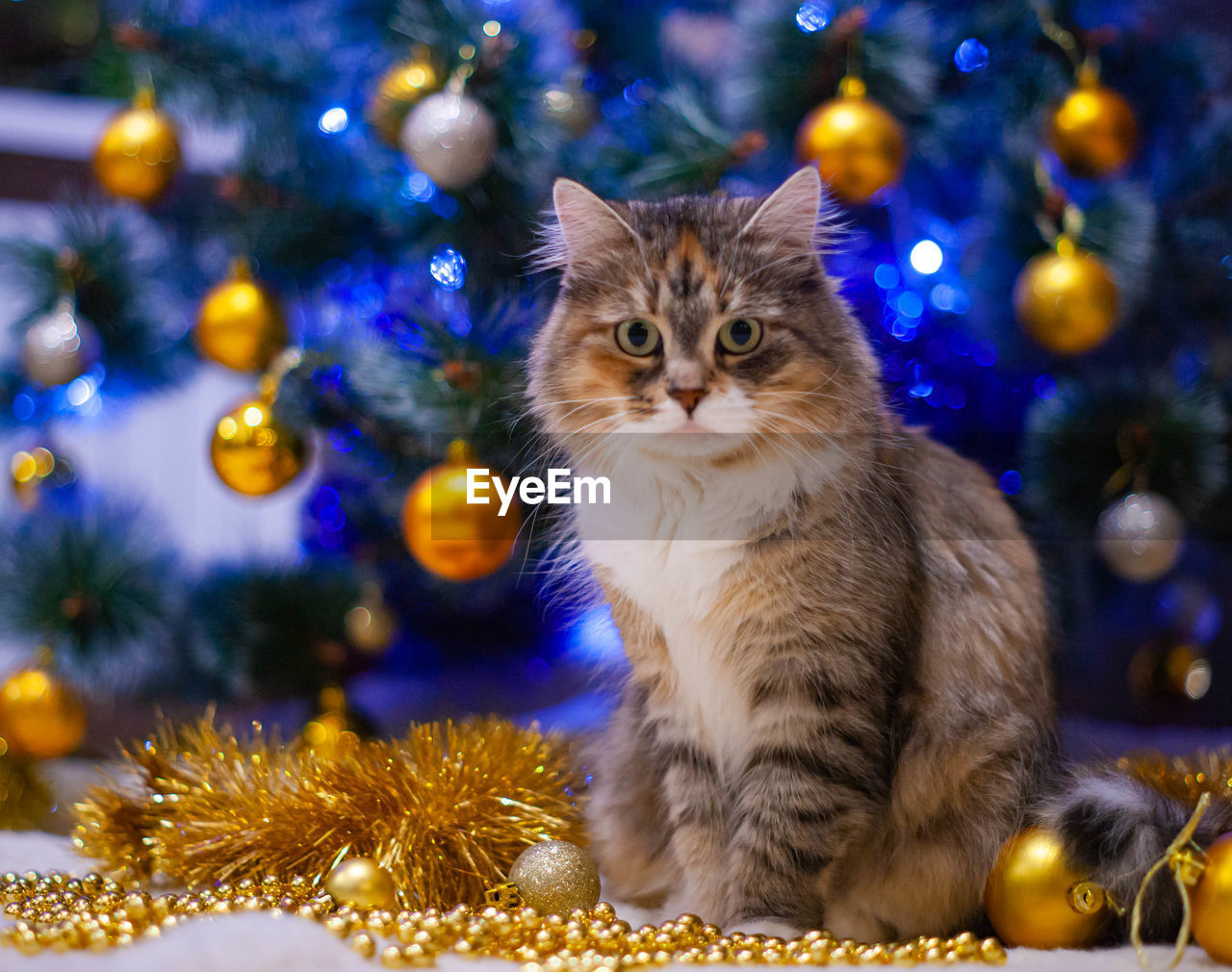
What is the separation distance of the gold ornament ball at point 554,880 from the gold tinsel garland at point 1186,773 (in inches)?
20.5

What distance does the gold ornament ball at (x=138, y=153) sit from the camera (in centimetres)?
118

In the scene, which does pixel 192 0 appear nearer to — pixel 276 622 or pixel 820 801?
pixel 276 622

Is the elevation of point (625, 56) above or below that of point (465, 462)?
above

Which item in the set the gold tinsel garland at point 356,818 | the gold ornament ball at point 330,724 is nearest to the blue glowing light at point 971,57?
the gold tinsel garland at point 356,818

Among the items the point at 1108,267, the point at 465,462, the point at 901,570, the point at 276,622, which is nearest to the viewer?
the point at 901,570

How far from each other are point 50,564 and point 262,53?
76 centimetres

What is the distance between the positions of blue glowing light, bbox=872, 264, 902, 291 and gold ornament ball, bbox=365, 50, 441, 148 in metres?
0.55

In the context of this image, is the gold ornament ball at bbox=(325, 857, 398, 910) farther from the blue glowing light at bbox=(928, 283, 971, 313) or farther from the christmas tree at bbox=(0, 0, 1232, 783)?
the blue glowing light at bbox=(928, 283, 971, 313)

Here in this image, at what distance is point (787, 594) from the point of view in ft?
2.61

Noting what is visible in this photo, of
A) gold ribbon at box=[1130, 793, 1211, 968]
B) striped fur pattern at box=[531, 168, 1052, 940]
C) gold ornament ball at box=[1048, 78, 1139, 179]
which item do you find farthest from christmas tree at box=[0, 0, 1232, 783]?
gold ribbon at box=[1130, 793, 1211, 968]

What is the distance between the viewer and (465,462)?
3.23 feet

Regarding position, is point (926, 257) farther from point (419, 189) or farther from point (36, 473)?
point (36, 473)

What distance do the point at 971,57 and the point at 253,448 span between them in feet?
3.39

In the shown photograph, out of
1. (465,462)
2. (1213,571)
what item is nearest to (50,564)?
(465,462)
